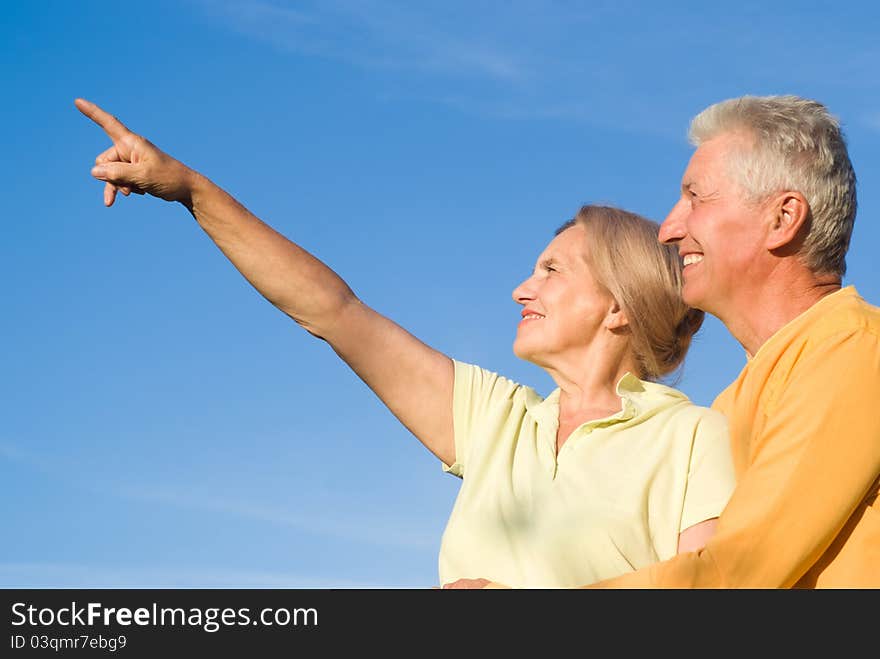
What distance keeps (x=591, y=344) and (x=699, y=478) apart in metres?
0.81

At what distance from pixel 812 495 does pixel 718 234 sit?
1.12 metres

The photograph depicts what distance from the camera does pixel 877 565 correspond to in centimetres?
345

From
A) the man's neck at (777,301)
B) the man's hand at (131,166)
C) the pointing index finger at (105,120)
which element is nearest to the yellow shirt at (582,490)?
the man's neck at (777,301)

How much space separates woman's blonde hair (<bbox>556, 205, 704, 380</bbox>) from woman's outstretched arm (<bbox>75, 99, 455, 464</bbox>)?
28.1 inches

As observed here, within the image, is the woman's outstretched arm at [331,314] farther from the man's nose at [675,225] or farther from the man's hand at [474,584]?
the man's nose at [675,225]

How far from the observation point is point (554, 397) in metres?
4.73

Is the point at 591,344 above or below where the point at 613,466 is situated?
above

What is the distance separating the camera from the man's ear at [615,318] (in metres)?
4.73

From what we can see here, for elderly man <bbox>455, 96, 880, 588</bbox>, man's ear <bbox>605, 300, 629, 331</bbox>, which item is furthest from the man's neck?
man's ear <bbox>605, 300, 629, 331</bbox>

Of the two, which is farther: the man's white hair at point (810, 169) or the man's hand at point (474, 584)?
the man's white hair at point (810, 169)

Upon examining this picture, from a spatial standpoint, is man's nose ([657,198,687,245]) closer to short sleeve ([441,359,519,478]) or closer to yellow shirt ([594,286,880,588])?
short sleeve ([441,359,519,478])
